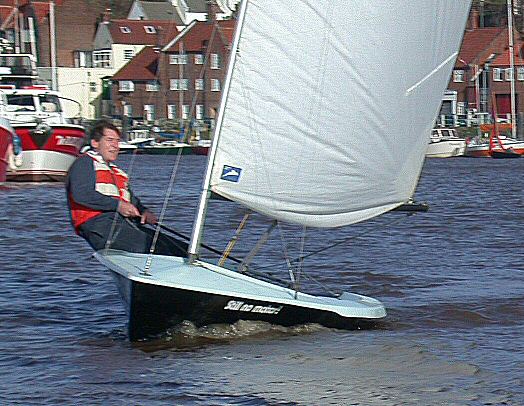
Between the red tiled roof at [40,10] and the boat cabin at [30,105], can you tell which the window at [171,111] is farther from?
the boat cabin at [30,105]

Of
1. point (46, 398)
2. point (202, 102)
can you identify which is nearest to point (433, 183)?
point (46, 398)

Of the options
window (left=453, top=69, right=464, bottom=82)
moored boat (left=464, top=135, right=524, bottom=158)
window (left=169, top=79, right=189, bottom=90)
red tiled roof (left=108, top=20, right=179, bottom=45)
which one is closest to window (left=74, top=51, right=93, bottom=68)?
red tiled roof (left=108, top=20, right=179, bottom=45)

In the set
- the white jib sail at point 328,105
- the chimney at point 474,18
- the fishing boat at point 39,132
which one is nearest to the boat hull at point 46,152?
the fishing boat at point 39,132

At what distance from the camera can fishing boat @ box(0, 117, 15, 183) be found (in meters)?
25.9

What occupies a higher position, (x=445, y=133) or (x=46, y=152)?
(x=46, y=152)

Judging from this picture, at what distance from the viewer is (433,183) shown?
33031mm

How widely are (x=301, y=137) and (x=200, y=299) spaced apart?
1.32 m

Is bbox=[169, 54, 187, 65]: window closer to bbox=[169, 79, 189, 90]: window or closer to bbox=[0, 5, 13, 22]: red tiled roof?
bbox=[169, 79, 189, 90]: window

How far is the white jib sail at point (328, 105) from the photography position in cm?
833

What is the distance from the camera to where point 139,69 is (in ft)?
247

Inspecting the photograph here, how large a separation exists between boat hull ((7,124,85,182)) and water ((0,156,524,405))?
11397mm

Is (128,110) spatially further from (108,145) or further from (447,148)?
(108,145)

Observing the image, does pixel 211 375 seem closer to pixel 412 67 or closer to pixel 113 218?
pixel 113 218

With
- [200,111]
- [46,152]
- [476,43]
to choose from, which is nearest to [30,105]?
[46,152]
